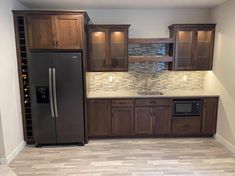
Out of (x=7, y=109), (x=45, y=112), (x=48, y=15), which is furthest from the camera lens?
(x=45, y=112)

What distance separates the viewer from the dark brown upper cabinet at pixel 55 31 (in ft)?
11.2

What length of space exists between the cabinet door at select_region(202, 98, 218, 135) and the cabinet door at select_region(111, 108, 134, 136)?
1.40 metres

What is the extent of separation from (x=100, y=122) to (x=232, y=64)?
100 inches

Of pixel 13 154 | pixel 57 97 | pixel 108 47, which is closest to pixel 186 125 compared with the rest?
pixel 108 47

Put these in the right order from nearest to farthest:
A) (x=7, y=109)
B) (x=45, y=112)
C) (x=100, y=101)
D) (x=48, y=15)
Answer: (x=7, y=109) < (x=48, y=15) < (x=45, y=112) < (x=100, y=101)

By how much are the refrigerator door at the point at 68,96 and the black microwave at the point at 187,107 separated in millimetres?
1782

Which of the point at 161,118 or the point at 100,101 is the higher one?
the point at 100,101

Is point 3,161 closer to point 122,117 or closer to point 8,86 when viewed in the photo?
point 8,86

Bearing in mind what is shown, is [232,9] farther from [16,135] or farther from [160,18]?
[16,135]

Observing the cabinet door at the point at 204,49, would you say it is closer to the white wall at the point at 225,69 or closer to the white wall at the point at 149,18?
the white wall at the point at 225,69

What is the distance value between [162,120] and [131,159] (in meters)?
1.09

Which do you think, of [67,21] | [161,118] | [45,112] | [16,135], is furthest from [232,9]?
[16,135]

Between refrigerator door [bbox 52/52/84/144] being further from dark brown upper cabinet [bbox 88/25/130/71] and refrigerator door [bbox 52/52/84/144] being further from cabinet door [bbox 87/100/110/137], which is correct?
dark brown upper cabinet [bbox 88/25/130/71]

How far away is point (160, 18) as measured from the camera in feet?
13.9
